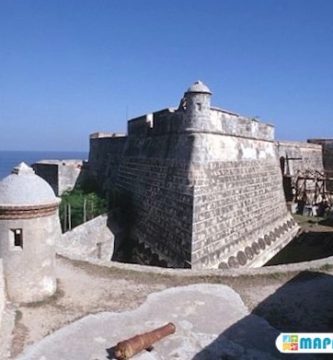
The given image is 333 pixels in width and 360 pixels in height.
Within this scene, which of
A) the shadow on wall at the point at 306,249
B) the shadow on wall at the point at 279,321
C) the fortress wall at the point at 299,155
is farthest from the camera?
the fortress wall at the point at 299,155

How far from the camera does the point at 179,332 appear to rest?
5754 millimetres

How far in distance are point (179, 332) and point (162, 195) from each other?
8.28 metres

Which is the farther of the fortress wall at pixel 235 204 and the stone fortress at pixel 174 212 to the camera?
the fortress wall at pixel 235 204

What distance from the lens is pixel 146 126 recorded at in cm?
1633

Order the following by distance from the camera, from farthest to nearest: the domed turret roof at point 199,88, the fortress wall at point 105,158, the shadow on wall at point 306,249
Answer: the fortress wall at point 105,158 < the shadow on wall at point 306,249 < the domed turret roof at point 199,88

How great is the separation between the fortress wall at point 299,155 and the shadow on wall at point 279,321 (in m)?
16.0

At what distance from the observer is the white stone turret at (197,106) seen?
39.9ft

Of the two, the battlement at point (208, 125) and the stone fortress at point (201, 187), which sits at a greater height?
the battlement at point (208, 125)

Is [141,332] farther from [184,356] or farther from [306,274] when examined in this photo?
[306,274]

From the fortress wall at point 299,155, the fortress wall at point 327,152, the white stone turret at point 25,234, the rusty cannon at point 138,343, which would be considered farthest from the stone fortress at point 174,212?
the fortress wall at point 327,152

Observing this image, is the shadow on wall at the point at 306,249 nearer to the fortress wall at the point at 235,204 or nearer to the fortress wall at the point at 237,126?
the fortress wall at the point at 235,204

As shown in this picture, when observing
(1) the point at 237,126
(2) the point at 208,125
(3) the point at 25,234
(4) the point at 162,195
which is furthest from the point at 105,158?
(3) the point at 25,234

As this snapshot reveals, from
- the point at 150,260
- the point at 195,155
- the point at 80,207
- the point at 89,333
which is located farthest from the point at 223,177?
the point at 89,333

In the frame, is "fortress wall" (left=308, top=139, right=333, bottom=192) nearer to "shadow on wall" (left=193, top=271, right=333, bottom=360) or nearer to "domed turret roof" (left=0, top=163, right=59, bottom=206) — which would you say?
"shadow on wall" (left=193, top=271, right=333, bottom=360)
